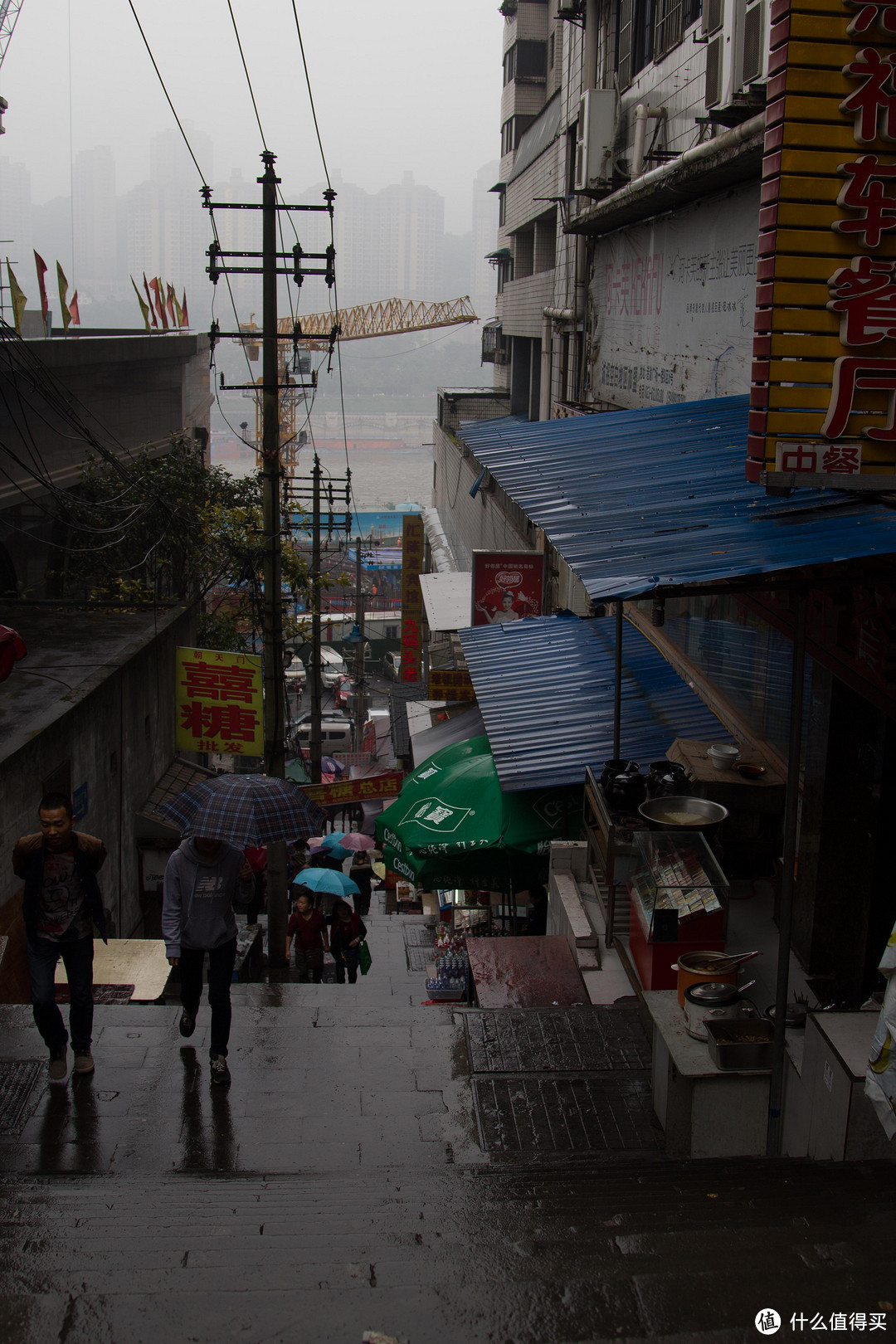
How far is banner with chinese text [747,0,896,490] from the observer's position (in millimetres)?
6250

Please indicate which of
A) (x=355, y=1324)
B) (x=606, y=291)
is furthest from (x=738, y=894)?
(x=606, y=291)

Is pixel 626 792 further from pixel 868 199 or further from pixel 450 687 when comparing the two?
pixel 450 687

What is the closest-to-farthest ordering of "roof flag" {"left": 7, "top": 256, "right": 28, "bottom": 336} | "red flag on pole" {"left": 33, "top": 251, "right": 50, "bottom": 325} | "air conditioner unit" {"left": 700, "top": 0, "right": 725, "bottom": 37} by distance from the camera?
"air conditioner unit" {"left": 700, "top": 0, "right": 725, "bottom": 37} → "roof flag" {"left": 7, "top": 256, "right": 28, "bottom": 336} → "red flag on pole" {"left": 33, "top": 251, "right": 50, "bottom": 325}

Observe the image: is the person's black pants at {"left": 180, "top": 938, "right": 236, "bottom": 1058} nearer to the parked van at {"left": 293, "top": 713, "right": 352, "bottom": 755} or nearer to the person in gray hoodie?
Answer: the person in gray hoodie

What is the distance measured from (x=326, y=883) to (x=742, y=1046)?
7.98m

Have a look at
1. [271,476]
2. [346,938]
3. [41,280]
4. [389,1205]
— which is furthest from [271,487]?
[389,1205]

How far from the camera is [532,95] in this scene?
34.0 meters

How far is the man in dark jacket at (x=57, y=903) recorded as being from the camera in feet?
19.1

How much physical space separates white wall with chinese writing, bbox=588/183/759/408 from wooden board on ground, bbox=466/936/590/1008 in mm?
5619

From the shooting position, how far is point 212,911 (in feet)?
21.0

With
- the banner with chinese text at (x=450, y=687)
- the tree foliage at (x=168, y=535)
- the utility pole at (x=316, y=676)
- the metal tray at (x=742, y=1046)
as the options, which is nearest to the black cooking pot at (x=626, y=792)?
the metal tray at (x=742, y=1046)

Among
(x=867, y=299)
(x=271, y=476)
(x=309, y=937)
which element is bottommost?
(x=309, y=937)

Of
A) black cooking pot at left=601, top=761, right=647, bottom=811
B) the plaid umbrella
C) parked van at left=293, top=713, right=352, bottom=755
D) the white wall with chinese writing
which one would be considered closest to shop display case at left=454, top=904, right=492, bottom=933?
the plaid umbrella

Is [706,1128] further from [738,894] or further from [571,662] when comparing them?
[571,662]
